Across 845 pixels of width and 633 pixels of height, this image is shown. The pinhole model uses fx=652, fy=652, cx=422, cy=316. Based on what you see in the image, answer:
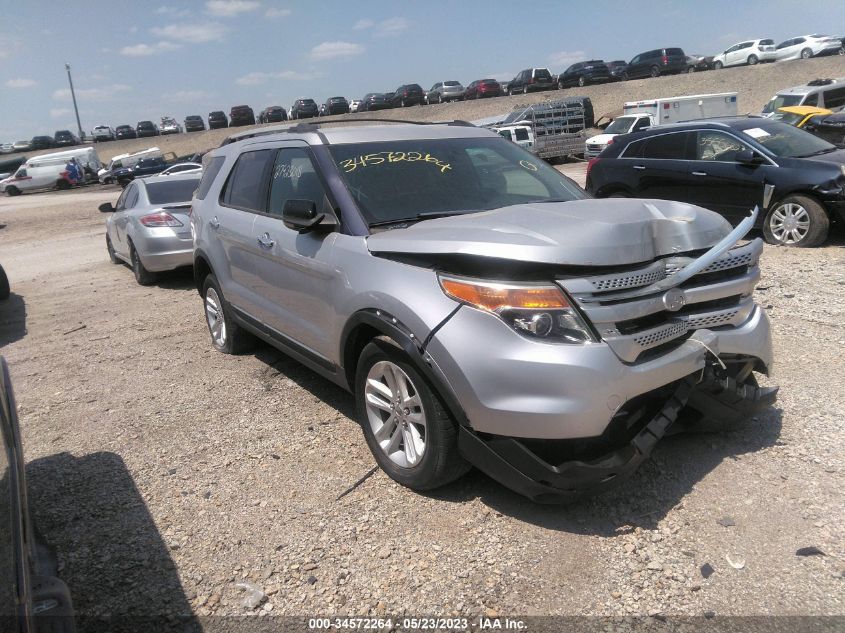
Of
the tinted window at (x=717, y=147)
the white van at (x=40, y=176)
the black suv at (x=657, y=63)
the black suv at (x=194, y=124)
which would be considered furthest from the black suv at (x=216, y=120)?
the tinted window at (x=717, y=147)

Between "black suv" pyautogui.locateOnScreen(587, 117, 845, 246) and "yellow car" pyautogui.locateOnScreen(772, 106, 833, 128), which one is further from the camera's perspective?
"yellow car" pyautogui.locateOnScreen(772, 106, 833, 128)

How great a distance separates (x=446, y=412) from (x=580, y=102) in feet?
89.8

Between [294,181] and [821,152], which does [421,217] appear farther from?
[821,152]

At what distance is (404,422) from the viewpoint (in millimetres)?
3340

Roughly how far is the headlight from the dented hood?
132 mm

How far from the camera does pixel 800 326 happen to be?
5520mm

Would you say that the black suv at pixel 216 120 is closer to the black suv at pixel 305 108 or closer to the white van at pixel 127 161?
the black suv at pixel 305 108

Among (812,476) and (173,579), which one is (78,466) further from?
(812,476)

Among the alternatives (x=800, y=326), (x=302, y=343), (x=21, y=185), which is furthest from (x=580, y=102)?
(x=21, y=185)

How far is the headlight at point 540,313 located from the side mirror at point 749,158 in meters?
7.08

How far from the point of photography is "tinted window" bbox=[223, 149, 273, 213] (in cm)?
473

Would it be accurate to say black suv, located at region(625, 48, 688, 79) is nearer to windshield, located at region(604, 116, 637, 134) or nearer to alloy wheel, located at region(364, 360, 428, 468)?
windshield, located at region(604, 116, 637, 134)

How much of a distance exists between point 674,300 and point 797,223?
6559 mm

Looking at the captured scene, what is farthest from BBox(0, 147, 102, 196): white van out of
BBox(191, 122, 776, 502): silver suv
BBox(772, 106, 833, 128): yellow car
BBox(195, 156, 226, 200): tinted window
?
BBox(191, 122, 776, 502): silver suv
